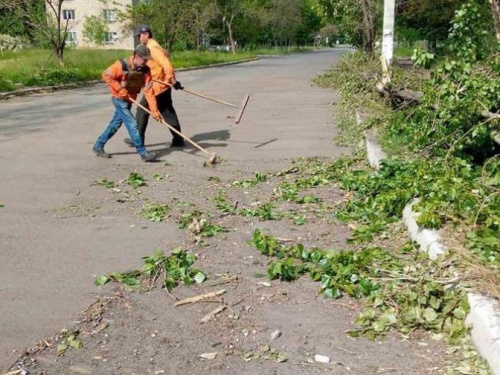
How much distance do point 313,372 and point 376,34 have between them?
22.1 m

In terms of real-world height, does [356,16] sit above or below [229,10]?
below

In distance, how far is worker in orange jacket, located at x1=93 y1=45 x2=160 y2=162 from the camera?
8.48 m

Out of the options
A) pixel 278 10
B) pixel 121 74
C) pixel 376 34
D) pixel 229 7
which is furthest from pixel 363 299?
pixel 278 10

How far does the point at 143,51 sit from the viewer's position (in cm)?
862

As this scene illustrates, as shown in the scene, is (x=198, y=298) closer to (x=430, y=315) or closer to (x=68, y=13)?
(x=430, y=315)

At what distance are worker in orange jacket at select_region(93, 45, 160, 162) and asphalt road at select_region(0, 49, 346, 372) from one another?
0.40 meters

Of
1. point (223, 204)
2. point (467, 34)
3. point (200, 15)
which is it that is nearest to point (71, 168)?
point (223, 204)

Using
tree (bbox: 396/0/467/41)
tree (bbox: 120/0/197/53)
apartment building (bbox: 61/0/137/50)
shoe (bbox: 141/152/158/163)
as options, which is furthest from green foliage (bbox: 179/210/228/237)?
apartment building (bbox: 61/0/137/50)

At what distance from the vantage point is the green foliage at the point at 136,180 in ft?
24.1

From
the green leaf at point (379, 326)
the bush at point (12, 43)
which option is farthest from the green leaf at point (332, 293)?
the bush at point (12, 43)

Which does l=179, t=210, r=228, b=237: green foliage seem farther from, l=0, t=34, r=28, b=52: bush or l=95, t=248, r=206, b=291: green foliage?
l=0, t=34, r=28, b=52: bush

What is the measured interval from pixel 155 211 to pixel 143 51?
3334 mm

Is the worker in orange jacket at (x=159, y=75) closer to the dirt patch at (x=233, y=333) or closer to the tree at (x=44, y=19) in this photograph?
the dirt patch at (x=233, y=333)

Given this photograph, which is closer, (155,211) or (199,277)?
(199,277)
